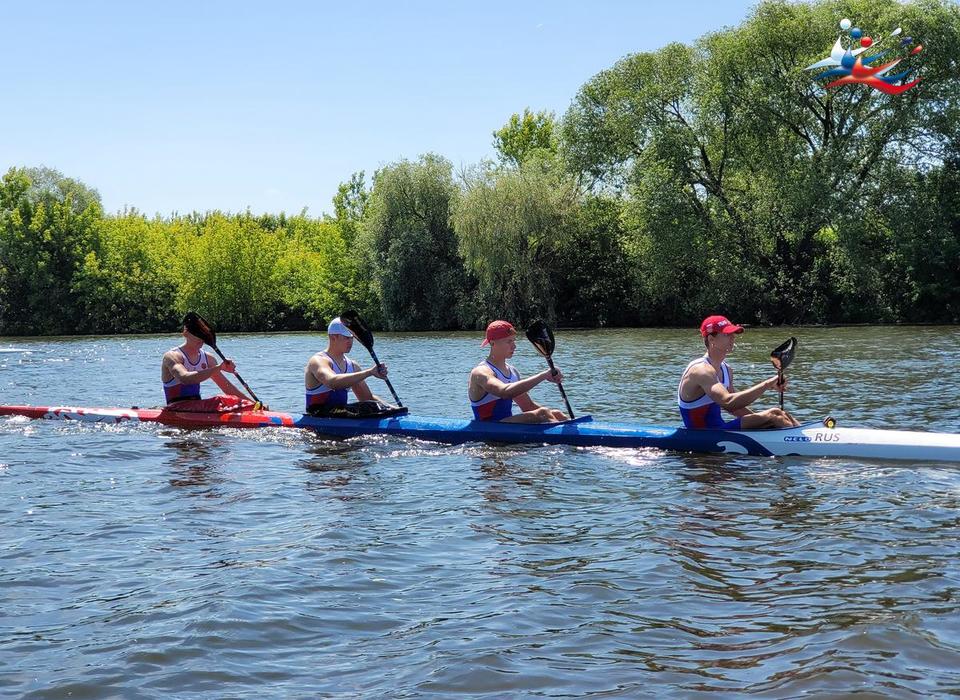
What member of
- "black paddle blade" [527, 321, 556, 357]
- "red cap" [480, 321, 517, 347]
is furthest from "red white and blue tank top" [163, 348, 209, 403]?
"black paddle blade" [527, 321, 556, 357]

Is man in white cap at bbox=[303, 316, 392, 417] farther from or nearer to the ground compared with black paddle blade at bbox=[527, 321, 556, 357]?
nearer to the ground

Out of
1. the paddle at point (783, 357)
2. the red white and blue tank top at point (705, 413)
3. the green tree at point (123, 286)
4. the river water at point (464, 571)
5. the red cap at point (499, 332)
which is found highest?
the green tree at point (123, 286)

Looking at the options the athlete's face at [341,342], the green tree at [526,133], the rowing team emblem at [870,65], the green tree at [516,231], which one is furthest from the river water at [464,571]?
the green tree at [526,133]

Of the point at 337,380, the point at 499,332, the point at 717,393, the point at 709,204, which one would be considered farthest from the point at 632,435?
the point at 709,204

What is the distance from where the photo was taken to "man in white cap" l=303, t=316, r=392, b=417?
1191cm

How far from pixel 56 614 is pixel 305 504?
299 centimetres

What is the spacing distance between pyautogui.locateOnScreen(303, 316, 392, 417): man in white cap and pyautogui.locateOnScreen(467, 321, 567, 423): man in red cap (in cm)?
126

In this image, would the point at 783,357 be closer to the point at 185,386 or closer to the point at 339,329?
the point at 339,329

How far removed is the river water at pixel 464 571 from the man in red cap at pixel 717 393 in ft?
1.50

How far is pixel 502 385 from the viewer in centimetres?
1102

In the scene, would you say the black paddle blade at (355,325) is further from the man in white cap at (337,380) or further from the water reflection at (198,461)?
the water reflection at (198,461)

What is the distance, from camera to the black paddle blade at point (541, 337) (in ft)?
37.9

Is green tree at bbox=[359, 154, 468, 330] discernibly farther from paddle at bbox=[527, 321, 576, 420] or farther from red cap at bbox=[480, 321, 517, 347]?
red cap at bbox=[480, 321, 517, 347]

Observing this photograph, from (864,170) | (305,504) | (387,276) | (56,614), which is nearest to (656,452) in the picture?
(305,504)
